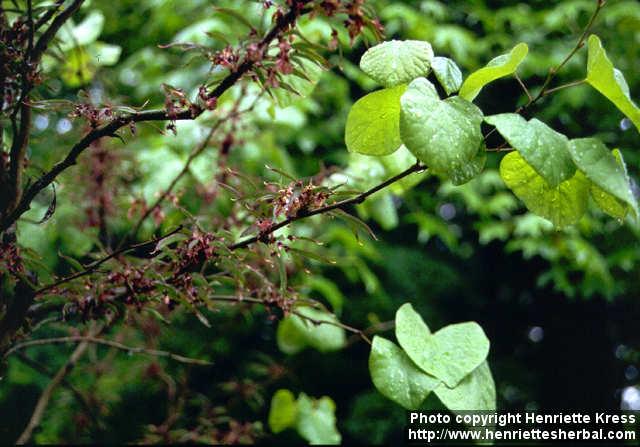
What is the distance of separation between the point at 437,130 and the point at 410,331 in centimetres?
27

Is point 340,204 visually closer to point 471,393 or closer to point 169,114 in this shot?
point 169,114

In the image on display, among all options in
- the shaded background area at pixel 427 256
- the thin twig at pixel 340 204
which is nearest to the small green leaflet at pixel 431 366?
the thin twig at pixel 340 204

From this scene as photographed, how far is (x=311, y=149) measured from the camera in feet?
6.66

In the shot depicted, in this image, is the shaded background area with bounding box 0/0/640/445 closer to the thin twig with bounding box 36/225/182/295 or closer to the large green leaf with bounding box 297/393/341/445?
the large green leaf with bounding box 297/393/341/445

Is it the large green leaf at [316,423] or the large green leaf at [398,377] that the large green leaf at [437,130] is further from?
the large green leaf at [316,423]

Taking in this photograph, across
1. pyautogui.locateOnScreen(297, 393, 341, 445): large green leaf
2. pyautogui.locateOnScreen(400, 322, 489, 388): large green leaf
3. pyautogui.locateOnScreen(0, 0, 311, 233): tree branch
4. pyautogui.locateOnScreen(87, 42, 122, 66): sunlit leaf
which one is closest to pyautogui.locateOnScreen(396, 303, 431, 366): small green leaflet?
pyautogui.locateOnScreen(400, 322, 489, 388): large green leaf

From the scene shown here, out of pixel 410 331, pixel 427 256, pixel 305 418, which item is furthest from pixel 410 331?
pixel 427 256

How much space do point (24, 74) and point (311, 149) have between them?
1541mm

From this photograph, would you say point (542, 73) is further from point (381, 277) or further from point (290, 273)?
point (290, 273)

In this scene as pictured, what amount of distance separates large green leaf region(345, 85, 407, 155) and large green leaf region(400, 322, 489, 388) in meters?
0.21

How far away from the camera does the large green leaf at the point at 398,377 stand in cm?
58

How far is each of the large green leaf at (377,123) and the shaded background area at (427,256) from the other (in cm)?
87

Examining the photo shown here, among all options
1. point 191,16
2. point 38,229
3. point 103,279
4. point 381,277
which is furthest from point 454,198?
point 103,279

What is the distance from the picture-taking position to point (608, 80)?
463 mm
